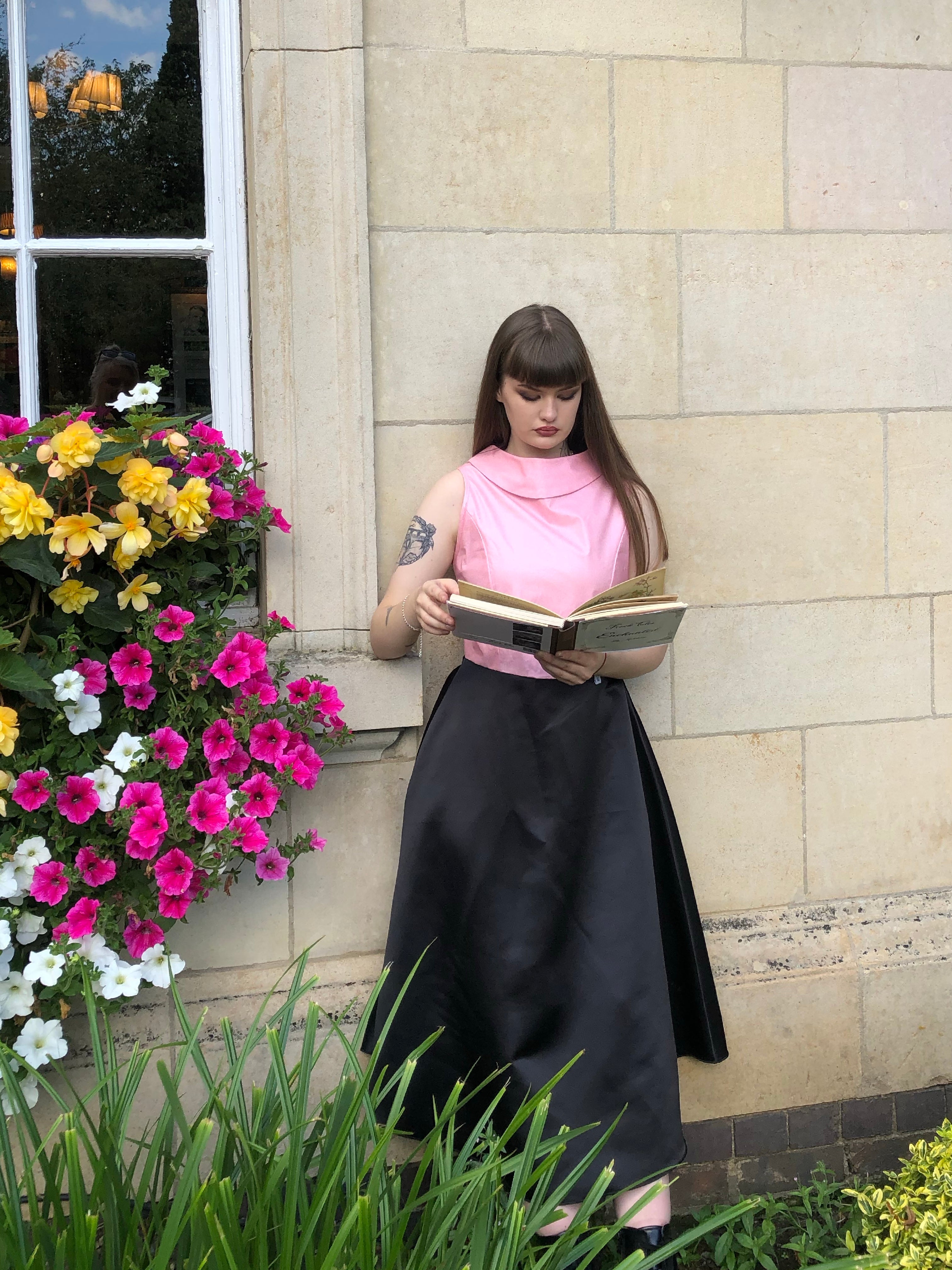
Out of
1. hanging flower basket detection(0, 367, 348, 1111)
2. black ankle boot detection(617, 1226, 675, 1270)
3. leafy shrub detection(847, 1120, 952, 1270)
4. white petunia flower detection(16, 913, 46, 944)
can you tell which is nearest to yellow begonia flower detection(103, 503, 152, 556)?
hanging flower basket detection(0, 367, 348, 1111)

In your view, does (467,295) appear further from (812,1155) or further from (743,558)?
(812,1155)

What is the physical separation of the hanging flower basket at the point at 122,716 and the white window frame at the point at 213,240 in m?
0.23

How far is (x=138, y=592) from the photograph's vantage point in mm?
2162

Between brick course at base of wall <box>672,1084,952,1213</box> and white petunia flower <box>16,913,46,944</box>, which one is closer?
white petunia flower <box>16,913,46,944</box>

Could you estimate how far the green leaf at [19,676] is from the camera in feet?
6.54

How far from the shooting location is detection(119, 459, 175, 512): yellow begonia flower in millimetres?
2059

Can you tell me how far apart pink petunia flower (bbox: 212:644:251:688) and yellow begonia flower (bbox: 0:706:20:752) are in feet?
1.22

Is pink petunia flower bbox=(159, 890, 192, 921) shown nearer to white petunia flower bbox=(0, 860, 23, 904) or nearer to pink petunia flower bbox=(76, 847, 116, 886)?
pink petunia flower bbox=(76, 847, 116, 886)

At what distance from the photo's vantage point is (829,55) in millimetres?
2688

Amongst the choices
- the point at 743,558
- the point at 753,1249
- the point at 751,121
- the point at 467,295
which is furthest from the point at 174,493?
the point at 753,1249

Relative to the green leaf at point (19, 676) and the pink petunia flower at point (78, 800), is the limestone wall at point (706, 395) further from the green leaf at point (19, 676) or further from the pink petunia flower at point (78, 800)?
the green leaf at point (19, 676)

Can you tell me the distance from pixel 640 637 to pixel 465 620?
31cm

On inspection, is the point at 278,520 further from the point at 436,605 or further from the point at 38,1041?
the point at 38,1041

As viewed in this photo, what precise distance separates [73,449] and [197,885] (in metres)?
0.87
